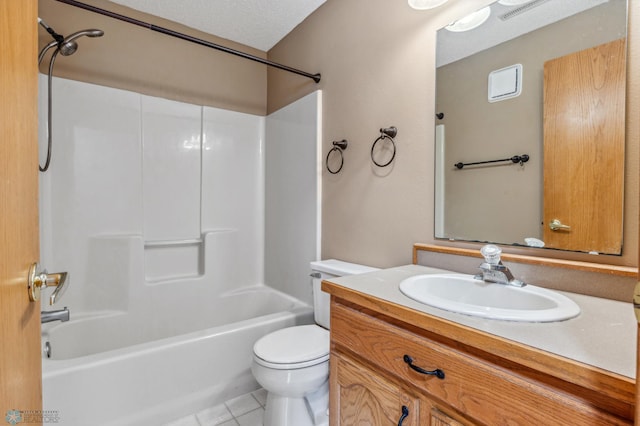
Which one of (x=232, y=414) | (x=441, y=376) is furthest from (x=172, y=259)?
(x=441, y=376)

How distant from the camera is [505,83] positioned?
1167 millimetres

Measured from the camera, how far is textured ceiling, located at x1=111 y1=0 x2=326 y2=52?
2059 millimetres

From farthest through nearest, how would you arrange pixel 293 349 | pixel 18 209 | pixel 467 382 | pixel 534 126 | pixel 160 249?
pixel 160 249 → pixel 293 349 → pixel 534 126 → pixel 467 382 → pixel 18 209

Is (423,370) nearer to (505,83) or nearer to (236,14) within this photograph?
(505,83)

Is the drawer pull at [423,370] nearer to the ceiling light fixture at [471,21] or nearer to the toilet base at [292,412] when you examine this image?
the toilet base at [292,412]

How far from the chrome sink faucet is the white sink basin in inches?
0.7

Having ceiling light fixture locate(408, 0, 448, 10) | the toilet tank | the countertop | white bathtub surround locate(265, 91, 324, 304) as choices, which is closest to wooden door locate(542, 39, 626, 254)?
the countertop

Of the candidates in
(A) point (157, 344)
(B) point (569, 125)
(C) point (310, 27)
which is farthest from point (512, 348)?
(C) point (310, 27)

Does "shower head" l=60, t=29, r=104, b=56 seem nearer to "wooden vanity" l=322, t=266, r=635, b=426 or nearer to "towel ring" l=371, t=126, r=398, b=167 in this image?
"towel ring" l=371, t=126, r=398, b=167

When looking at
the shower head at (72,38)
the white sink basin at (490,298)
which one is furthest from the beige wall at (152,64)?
the white sink basin at (490,298)

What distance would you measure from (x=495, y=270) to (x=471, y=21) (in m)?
1.03

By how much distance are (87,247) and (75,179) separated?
45 cm

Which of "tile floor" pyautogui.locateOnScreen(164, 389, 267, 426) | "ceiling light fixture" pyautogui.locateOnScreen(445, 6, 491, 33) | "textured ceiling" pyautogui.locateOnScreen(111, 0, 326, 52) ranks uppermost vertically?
"textured ceiling" pyautogui.locateOnScreen(111, 0, 326, 52)

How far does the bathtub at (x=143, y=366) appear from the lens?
1.28 metres
